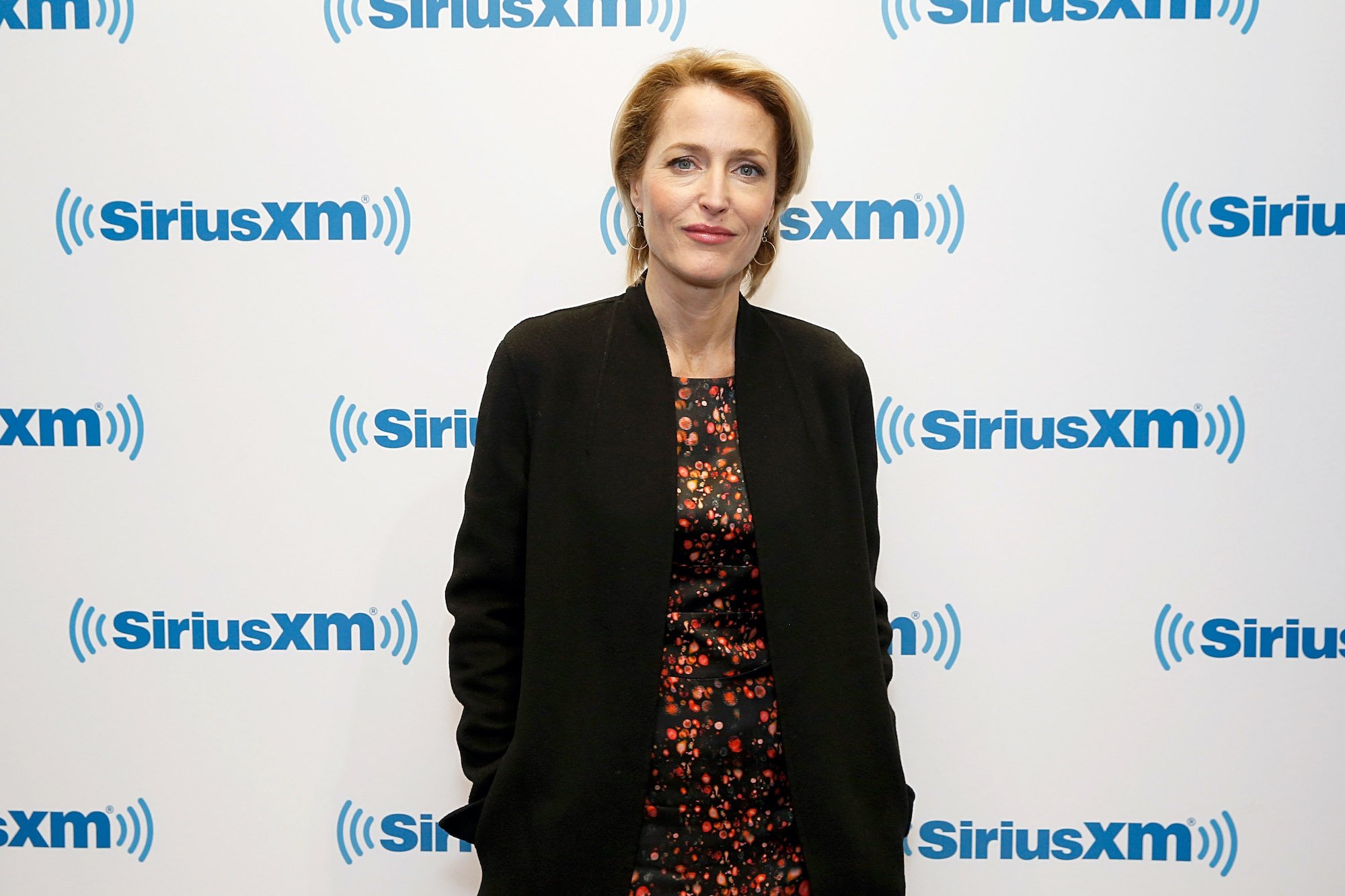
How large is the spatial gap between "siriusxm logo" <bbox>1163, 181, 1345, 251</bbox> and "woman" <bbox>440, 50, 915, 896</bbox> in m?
0.85

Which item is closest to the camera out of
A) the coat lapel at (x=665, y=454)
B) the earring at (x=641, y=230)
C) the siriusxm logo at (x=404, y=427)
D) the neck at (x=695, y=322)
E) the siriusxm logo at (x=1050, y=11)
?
the coat lapel at (x=665, y=454)

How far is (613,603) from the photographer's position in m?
1.45

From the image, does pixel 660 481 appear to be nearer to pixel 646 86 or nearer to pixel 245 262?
pixel 646 86

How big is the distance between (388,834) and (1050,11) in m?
2.04

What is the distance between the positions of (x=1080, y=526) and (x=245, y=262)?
168 centimetres

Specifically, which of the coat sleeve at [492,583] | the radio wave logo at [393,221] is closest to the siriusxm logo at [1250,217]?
the coat sleeve at [492,583]

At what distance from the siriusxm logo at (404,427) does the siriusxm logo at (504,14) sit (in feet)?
2.27

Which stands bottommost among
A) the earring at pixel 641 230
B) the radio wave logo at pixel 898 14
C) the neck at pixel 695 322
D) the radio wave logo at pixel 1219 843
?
the radio wave logo at pixel 1219 843

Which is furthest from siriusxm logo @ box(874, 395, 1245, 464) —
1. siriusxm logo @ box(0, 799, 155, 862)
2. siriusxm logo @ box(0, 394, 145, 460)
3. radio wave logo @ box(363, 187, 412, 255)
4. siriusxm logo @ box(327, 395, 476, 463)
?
siriusxm logo @ box(0, 799, 155, 862)

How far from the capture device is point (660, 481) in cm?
144

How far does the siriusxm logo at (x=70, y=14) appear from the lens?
78.9 inches

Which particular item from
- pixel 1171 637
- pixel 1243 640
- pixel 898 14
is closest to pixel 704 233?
pixel 898 14

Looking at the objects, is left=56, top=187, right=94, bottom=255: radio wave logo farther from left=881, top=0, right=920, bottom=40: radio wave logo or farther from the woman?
left=881, top=0, right=920, bottom=40: radio wave logo

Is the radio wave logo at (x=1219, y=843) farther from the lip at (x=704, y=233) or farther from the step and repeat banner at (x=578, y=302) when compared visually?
the lip at (x=704, y=233)
